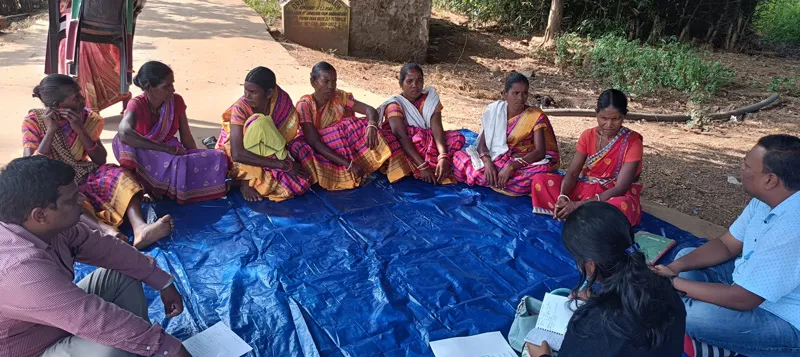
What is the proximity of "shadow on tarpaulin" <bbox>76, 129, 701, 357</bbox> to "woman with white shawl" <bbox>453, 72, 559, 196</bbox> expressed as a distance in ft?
0.41

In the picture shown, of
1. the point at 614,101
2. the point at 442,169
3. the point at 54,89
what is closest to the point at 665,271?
the point at 614,101

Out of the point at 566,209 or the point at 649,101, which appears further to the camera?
the point at 649,101

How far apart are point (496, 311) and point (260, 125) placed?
6.09 feet

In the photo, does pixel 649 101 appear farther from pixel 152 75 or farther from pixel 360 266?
pixel 152 75

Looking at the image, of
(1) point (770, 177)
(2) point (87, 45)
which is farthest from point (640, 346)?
(2) point (87, 45)

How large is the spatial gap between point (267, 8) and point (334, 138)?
7549mm

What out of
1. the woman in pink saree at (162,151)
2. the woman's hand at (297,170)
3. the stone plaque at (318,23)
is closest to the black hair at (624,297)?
the woman's hand at (297,170)

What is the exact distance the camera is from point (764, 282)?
75.7 inches

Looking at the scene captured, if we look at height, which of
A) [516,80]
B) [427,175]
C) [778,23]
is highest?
[778,23]

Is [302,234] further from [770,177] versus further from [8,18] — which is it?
[8,18]

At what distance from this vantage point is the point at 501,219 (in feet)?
11.3

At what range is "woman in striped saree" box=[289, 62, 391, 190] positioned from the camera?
3.77m

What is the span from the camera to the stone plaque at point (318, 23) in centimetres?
882

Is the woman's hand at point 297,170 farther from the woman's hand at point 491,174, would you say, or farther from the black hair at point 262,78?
the woman's hand at point 491,174
